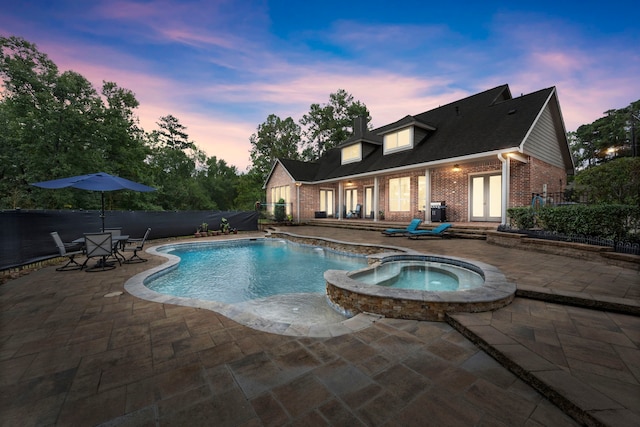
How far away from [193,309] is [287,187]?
605 inches

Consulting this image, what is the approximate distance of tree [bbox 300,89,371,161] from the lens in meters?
24.9

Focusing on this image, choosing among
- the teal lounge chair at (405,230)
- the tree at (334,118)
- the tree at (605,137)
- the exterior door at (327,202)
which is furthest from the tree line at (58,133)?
the tree at (605,137)

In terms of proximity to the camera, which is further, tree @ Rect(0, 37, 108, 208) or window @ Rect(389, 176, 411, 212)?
window @ Rect(389, 176, 411, 212)

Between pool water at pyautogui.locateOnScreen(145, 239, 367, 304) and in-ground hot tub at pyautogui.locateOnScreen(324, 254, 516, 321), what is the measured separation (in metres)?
1.30

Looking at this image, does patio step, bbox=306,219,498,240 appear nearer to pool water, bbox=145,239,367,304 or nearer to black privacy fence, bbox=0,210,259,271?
pool water, bbox=145,239,367,304

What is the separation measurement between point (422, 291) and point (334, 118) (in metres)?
24.8

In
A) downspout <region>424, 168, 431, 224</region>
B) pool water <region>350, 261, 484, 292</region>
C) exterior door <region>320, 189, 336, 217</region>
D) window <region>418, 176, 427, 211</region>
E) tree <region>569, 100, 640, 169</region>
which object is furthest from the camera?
tree <region>569, 100, 640, 169</region>

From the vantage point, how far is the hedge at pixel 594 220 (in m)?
5.09

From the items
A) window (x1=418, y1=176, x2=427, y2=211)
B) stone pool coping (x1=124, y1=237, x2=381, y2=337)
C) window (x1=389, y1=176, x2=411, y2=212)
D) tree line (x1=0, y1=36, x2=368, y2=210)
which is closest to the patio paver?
stone pool coping (x1=124, y1=237, x2=381, y2=337)

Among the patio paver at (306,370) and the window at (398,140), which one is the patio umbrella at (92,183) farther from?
the window at (398,140)

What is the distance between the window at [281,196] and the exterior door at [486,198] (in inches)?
454

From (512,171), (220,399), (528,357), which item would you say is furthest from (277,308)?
(512,171)

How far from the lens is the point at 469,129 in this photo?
10.9 metres

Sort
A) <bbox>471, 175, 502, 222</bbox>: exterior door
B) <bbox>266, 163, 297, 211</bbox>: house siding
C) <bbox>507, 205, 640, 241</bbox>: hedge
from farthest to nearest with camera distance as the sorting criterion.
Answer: <bbox>266, 163, 297, 211</bbox>: house siding, <bbox>471, 175, 502, 222</bbox>: exterior door, <bbox>507, 205, 640, 241</bbox>: hedge
